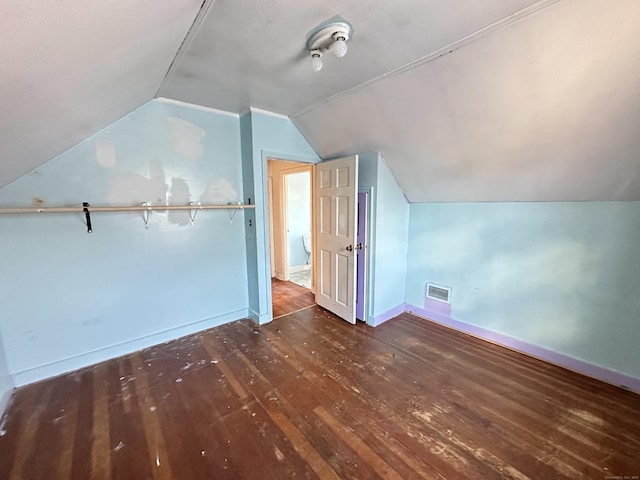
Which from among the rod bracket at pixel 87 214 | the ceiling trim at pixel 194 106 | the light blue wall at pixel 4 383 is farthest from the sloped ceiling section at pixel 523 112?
the light blue wall at pixel 4 383

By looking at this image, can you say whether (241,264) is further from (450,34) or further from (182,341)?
(450,34)

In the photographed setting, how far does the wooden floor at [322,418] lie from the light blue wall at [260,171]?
69 centimetres

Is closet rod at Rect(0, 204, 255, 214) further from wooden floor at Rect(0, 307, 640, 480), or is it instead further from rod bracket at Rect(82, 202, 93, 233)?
wooden floor at Rect(0, 307, 640, 480)

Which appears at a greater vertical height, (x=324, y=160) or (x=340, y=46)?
(x=340, y=46)

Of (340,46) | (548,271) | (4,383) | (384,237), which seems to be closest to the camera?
(340,46)

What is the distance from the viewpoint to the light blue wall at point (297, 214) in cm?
533

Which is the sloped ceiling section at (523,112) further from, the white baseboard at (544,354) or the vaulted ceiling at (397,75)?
the white baseboard at (544,354)

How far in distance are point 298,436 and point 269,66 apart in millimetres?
2579

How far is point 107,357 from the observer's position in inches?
95.2

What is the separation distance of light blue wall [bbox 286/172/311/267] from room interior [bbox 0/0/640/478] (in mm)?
2044

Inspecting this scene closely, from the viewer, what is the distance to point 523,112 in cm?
176

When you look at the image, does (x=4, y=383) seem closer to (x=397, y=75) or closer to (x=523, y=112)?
(x=397, y=75)

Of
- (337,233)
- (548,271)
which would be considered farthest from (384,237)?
(548,271)

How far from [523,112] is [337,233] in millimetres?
1964
